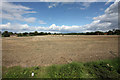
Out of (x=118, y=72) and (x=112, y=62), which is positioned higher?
(x=112, y=62)

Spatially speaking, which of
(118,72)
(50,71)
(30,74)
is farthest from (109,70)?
(30,74)

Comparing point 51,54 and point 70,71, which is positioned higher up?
point 51,54

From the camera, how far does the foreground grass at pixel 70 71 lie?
363 cm

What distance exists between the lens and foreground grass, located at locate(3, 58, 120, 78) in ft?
11.9

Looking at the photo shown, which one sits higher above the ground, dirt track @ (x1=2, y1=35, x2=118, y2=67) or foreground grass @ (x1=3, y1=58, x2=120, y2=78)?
dirt track @ (x1=2, y1=35, x2=118, y2=67)

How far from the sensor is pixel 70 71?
3.88 metres

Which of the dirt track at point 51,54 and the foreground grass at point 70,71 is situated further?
the dirt track at point 51,54

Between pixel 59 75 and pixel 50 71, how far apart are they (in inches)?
22.8

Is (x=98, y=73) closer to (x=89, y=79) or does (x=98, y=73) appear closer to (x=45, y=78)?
(x=89, y=79)

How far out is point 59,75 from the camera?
3.64m

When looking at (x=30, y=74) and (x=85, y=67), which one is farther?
(x=85, y=67)

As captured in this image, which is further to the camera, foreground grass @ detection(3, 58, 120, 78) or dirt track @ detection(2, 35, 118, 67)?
dirt track @ detection(2, 35, 118, 67)

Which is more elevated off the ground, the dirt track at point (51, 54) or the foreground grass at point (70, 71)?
the dirt track at point (51, 54)

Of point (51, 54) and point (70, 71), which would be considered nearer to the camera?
point (70, 71)
